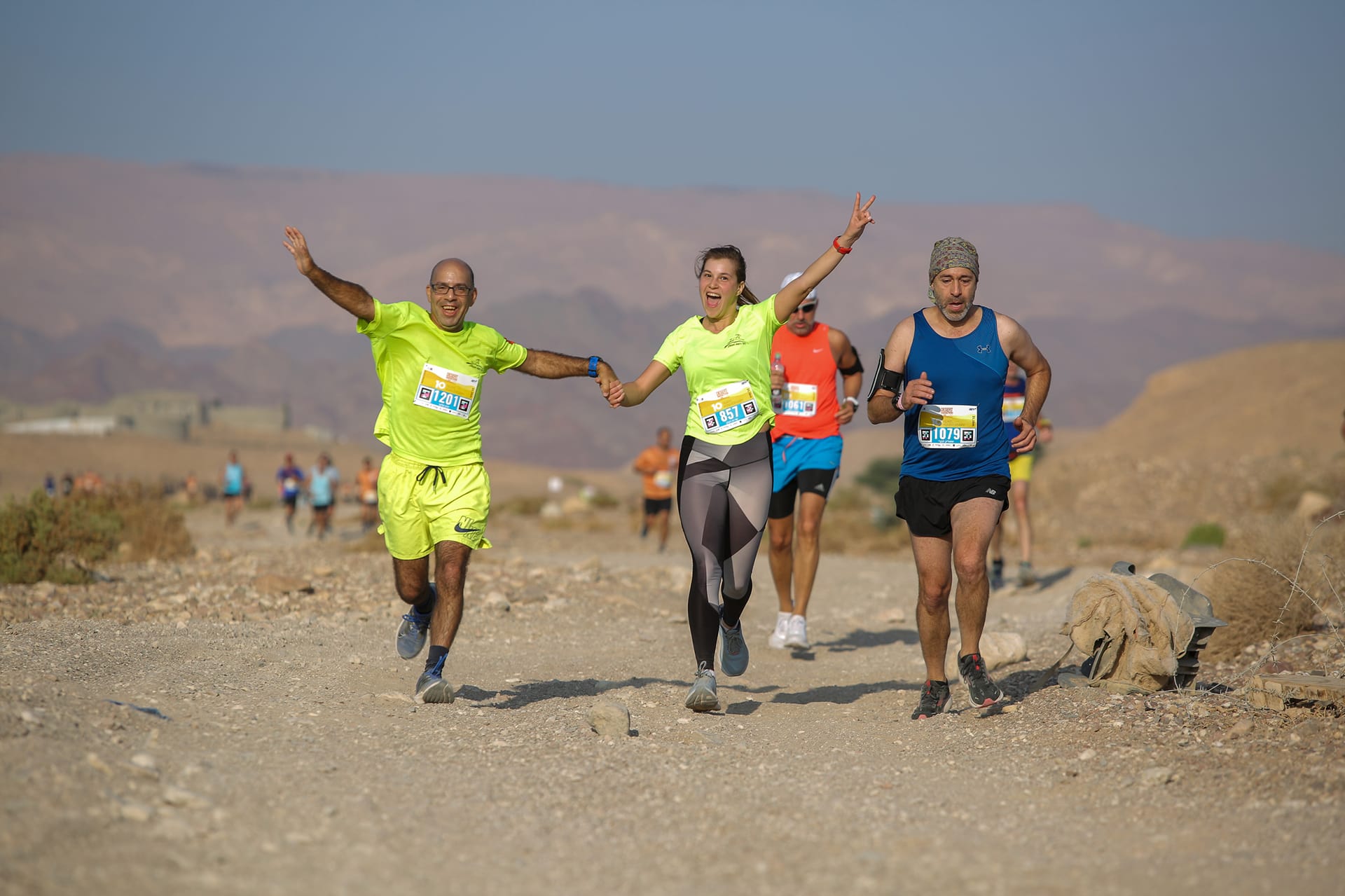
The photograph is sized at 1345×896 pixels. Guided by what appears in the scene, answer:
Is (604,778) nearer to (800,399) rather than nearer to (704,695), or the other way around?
(704,695)

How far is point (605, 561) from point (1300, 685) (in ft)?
38.9

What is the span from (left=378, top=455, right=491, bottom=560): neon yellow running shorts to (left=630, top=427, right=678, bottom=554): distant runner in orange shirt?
11603 millimetres

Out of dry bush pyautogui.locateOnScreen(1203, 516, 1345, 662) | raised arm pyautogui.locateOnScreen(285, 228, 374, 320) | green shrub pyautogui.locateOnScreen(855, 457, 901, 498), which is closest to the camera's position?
raised arm pyautogui.locateOnScreen(285, 228, 374, 320)

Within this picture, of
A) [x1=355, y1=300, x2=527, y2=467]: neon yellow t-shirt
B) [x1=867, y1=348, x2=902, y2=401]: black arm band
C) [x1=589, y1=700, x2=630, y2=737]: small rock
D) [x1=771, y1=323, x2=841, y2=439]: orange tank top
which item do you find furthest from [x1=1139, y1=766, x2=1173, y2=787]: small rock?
[x1=771, y1=323, x2=841, y2=439]: orange tank top

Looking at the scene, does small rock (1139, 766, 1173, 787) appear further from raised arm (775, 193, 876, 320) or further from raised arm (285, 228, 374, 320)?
raised arm (285, 228, 374, 320)

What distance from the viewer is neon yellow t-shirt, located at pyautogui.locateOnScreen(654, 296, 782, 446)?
6.80m

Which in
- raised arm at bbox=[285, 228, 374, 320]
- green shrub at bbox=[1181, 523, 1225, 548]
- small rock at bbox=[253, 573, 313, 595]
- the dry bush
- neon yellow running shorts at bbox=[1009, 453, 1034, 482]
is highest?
raised arm at bbox=[285, 228, 374, 320]

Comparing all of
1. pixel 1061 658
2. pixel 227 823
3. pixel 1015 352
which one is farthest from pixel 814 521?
pixel 227 823

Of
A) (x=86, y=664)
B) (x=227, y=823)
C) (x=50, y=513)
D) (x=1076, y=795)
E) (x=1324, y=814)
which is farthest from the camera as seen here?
(x=50, y=513)

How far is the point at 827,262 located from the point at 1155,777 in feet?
9.63

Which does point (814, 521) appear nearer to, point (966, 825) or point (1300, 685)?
point (1300, 685)

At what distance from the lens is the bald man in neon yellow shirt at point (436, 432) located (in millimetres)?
6809

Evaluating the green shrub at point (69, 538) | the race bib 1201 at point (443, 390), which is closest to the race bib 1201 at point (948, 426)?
the race bib 1201 at point (443, 390)

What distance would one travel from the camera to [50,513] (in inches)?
504
